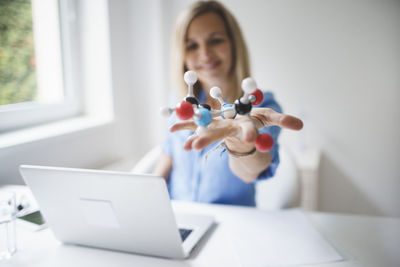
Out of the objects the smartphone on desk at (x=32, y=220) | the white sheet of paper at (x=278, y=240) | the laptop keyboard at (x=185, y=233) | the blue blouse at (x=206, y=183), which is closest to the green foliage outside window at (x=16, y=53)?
the smartphone on desk at (x=32, y=220)

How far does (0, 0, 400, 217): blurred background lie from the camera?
174cm

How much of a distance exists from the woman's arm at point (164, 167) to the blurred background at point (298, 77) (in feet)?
1.14

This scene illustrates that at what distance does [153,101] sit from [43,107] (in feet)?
2.81

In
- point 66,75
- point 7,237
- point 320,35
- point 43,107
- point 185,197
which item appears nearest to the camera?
point 7,237

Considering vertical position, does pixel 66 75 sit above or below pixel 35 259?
above

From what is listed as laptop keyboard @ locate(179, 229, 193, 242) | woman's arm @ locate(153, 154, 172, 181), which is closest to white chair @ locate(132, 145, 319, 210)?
woman's arm @ locate(153, 154, 172, 181)

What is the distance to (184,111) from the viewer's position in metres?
0.46

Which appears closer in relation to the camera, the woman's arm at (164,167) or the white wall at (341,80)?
the woman's arm at (164,167)

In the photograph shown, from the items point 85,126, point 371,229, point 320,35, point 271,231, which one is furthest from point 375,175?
point 85,126

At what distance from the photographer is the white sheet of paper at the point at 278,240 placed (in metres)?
0.71

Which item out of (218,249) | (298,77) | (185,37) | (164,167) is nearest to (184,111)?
(218,249)

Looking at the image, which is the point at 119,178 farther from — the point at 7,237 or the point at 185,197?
the point at 185,197

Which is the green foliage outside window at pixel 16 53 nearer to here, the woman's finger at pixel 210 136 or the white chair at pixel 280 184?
the white chair at pixel 280 184

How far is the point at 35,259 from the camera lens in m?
0.72
